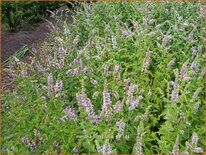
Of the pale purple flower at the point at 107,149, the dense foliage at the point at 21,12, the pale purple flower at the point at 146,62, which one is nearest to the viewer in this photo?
the pale purple flower at the point at 107,149

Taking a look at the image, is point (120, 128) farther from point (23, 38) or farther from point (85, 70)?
point (23, 38)

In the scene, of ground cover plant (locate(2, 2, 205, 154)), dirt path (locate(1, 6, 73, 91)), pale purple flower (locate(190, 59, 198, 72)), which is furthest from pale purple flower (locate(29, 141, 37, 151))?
dirt path (locate(1, 6, 73, 91))

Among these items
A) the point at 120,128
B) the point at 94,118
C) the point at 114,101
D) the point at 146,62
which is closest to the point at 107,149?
the point at 120,128

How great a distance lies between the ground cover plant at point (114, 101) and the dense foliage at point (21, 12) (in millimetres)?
2806

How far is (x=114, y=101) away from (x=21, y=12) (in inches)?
170

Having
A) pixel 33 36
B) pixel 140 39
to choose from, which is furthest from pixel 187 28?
pixel 33 36

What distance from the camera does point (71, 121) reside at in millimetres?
2588

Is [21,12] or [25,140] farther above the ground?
[25,140]

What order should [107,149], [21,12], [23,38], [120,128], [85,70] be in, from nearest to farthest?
[107,149]
[120,128]
[85,70]
[23,38]
[21,12]

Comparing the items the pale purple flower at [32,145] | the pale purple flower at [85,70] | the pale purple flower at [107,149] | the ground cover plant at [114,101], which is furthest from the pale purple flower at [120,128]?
the pale purple flower at [85,70]

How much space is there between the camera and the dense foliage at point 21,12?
6.61 m

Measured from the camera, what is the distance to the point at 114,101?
9.29ft

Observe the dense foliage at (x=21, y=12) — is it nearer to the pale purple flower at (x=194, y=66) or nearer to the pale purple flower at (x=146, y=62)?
the pale purple flower at (x=146, y=62)

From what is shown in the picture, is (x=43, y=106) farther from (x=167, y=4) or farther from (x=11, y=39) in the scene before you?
(x=11, y=39)
